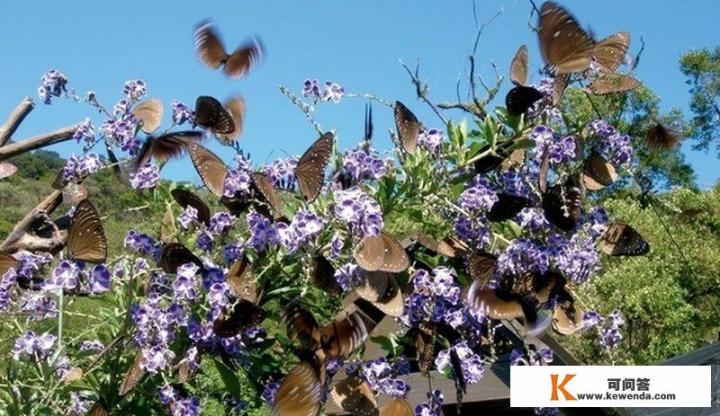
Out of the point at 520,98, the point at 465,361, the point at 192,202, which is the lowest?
the point at 465,361

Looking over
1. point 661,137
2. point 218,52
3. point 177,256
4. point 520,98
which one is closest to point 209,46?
point 218,52

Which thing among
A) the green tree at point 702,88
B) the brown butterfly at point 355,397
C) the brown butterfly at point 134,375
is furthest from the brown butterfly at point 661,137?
the green tree at point 702,88

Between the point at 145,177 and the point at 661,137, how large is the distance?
1.25 metres

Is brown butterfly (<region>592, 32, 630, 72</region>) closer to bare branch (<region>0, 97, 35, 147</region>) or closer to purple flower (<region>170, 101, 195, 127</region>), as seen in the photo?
purple flower (<region>170, 101, 195, 127</region>)

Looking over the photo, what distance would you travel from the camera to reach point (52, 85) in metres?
2.39

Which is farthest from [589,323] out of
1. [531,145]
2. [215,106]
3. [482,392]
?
[482,392]

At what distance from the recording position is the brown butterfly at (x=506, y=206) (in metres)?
2.24

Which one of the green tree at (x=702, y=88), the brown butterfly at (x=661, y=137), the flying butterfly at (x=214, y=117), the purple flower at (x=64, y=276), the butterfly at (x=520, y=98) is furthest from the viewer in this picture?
the green tree at (x=702, y=88)

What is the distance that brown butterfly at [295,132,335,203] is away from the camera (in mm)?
2148

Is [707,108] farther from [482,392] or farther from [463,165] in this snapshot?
[463,165]

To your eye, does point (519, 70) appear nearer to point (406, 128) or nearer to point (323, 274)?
point (406, 128)

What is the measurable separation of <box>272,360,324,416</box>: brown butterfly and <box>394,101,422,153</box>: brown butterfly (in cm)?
54

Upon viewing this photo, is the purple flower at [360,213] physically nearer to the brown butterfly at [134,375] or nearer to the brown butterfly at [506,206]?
the brown butterfly at [506,206]

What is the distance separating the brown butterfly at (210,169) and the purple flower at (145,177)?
112mm
